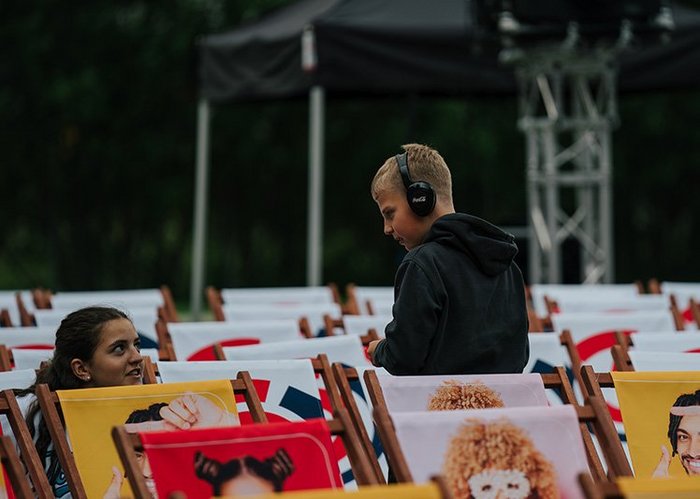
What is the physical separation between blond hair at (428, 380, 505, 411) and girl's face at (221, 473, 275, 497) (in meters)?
0.77

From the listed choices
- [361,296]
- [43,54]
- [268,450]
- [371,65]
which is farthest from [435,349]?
[43,54]

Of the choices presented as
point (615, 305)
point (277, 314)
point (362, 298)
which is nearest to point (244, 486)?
point (277, 314)

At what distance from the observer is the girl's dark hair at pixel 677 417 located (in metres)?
4.52

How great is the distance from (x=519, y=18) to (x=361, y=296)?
3281 millimetres

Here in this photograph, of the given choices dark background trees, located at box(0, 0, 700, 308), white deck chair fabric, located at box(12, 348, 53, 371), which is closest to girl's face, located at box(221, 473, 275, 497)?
white deck chair fabric, located at box(12, 348, 53, 371)

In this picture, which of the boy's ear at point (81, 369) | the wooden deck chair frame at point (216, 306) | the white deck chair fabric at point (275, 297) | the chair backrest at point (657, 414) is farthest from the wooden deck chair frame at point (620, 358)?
the white deck chair fabric at point (275, 297)

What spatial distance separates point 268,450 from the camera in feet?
12.2

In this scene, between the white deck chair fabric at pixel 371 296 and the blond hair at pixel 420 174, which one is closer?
the blond hair at pixel 420 174

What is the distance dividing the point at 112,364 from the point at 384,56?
7249 mm

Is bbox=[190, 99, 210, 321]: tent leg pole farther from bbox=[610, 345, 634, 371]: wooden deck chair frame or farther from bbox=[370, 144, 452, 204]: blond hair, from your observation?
bbox=[370, 144, 452, 204]: blond hair

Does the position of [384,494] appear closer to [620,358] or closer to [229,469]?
[229,469]

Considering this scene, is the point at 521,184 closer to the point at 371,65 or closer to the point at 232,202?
the point at 232,202

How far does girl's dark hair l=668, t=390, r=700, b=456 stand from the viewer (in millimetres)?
4520

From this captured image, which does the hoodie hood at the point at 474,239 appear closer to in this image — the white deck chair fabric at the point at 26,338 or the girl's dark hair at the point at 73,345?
the girl's dark hair at the point at 73,345
